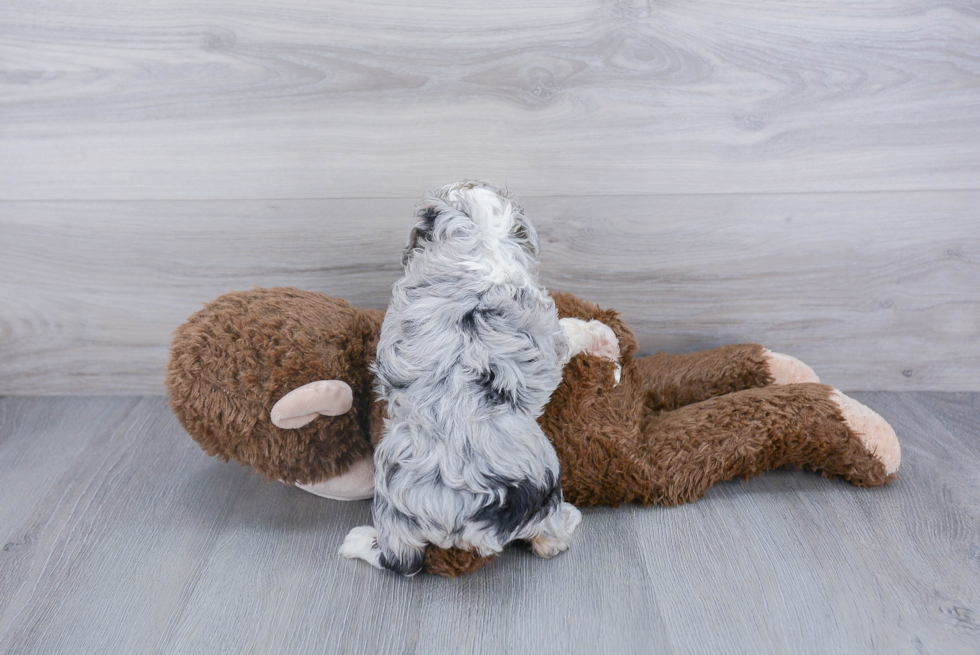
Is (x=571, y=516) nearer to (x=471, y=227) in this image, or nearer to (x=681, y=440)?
(x=681, y=440)

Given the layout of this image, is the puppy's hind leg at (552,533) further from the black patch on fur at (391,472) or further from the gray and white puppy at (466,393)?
the black patch on fur at (391,472)

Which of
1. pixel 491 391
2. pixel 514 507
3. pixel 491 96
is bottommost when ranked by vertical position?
pixel 514 507

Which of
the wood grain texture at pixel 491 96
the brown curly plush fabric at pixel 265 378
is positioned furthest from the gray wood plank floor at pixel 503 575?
the wood grain texture at pixel 491 96

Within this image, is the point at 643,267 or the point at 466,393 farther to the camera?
the point at 643,267

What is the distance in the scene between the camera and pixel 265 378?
1092 millimetres

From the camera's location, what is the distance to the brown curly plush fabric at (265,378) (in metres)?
1.09

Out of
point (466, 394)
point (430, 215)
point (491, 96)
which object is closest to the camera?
point (466, 394)

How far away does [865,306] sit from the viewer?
1.47m

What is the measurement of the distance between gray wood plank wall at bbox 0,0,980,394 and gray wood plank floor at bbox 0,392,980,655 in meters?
0.37

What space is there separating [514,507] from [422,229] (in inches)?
17.4

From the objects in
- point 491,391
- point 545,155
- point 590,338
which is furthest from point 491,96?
point 491,391

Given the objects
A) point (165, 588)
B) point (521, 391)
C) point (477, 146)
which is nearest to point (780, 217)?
point (477, 146)

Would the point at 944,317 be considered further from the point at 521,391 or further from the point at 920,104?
the point at 521,391

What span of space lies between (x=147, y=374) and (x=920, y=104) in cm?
172
